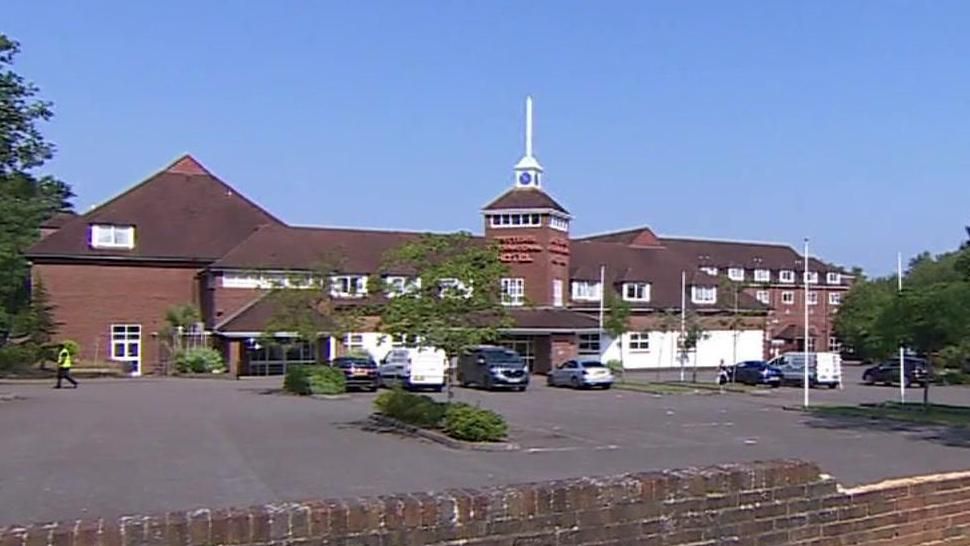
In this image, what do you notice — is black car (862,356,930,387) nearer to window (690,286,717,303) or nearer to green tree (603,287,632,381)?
green tree (603,287,632,381)

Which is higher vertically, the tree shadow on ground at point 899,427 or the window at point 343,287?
the window at point 343,287

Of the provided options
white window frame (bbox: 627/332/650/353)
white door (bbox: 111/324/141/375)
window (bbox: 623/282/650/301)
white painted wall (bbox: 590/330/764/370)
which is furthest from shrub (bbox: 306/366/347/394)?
window (bbox: 623/282/650/301)

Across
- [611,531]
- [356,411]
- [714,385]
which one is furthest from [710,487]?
[714,385]

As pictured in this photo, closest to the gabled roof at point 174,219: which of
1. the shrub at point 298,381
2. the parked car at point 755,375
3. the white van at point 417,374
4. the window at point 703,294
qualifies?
the white van at point 417,374

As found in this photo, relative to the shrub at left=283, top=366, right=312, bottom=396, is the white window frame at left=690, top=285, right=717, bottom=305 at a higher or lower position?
higher

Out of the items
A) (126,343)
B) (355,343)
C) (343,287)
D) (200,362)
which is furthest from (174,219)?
(343,287)

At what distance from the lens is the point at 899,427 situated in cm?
3048

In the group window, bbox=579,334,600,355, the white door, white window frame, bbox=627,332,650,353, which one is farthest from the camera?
white window frame, bbox=627,332,650,353

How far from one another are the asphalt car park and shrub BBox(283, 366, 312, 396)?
1110mm

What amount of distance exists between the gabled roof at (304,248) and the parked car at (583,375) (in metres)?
10.4

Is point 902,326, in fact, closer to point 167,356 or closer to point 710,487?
point 710,487

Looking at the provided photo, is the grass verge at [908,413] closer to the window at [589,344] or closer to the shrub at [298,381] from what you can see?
the shrub at [298,381]

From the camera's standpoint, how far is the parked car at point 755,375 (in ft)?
184

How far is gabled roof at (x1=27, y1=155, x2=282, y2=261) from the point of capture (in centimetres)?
6100
